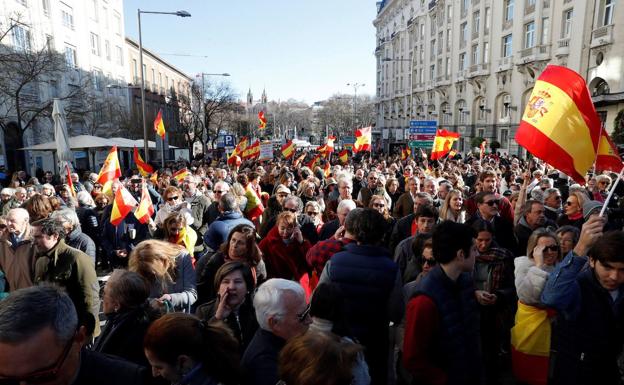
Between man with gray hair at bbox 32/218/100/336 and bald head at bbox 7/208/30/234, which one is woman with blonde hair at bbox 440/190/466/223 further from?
bald head at bbox 7/208/30/234

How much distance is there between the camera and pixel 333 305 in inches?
87.0

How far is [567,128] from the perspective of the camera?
154 inches

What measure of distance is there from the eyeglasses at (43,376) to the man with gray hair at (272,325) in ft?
2.63

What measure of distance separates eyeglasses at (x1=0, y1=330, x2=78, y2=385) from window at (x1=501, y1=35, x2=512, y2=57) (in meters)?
38.0

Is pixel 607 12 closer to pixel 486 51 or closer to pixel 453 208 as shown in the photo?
pixel 486 51

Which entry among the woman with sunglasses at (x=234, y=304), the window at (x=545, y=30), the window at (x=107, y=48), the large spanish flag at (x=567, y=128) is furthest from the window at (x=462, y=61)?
the woman with sunglasses at (x=234, y=304)

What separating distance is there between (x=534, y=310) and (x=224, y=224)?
324 centimetres

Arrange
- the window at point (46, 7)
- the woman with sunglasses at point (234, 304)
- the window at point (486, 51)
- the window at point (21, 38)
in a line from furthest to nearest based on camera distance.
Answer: the window at point (486, 51) → the window at point (46, 7) → the window at point (21, 38) → the woman with sunglasses at point (234, 304)

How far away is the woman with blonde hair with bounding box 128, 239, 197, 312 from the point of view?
128 inches

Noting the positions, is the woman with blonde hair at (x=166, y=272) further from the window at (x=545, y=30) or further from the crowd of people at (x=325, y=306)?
the window at (x=545, y=30)

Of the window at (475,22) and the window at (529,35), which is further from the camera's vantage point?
the window at (475,22)

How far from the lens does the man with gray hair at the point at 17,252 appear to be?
12.5 feet

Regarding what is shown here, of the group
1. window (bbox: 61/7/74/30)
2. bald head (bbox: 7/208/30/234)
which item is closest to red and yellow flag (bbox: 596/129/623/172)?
bald head (bbox: 7/208/30/234)

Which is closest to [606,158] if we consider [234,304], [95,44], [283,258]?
[283,258]
